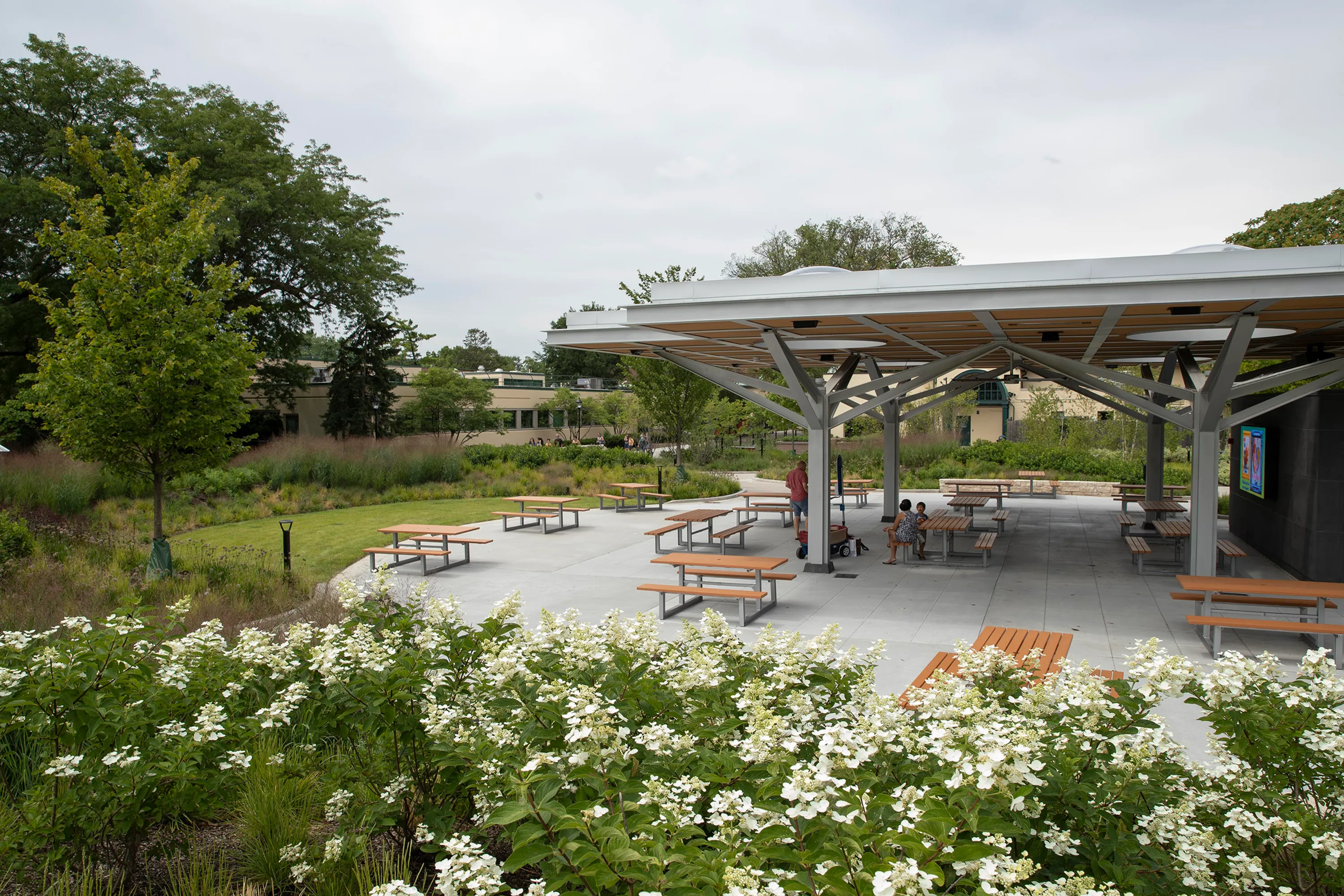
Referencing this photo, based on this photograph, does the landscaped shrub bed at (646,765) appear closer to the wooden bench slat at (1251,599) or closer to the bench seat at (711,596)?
the bench seat at (711,596)

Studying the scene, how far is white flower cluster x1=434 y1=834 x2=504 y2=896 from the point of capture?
87.6 inches

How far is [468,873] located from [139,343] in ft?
36.1

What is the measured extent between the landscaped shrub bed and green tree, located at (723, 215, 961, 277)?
37253mm

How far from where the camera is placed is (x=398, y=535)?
14.2m

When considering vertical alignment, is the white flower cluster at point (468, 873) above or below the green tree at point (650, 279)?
below

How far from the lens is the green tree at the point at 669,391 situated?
24.6 meters

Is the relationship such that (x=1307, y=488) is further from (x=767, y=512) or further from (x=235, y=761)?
(x=235, y=761)

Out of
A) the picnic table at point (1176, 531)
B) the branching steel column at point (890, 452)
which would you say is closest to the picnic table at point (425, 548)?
the branching steel column at point (890, 452)

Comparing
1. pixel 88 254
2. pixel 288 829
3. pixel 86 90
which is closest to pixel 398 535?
pixel 88 254

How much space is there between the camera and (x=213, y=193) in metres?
27.1

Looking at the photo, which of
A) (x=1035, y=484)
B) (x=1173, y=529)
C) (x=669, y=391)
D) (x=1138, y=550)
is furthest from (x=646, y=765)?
(x=1035, y=484)

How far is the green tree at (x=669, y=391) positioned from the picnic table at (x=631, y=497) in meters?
3.19

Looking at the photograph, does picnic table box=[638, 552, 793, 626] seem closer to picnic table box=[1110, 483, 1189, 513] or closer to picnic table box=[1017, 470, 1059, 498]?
picnic table box=[1110, 483, 1189, 513]

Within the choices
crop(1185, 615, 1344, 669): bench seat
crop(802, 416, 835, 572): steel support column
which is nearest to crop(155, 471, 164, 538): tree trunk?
crop(802, 416, 835, 572): steel support column
